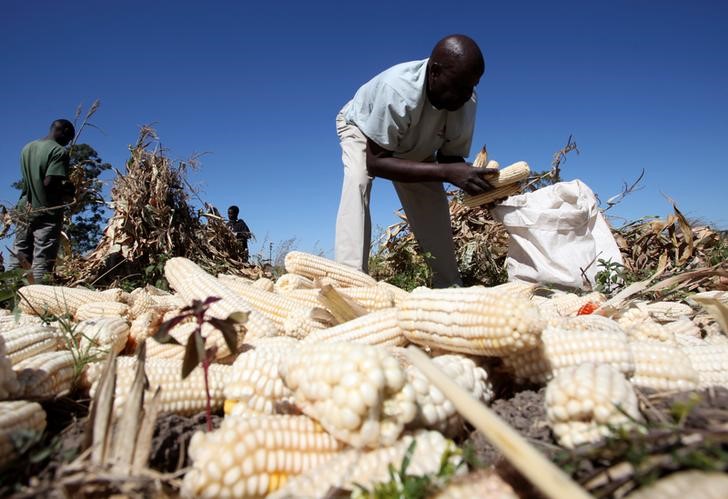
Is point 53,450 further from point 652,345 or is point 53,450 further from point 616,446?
point 652,345

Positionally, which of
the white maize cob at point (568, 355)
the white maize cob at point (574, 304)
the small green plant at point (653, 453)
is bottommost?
the small green plant at point (653, 453)

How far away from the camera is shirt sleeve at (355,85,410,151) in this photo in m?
4.60

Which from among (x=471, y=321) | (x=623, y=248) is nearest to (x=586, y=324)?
(x=471, y=321)

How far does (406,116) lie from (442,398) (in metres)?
3.92

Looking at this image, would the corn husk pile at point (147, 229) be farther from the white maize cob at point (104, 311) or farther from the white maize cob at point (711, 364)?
the white maize cob at point (711, 364)

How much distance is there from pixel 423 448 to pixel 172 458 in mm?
753

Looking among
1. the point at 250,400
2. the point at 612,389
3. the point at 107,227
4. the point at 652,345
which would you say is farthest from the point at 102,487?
the point at 107,227

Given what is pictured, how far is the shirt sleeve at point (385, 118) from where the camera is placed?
4.60m

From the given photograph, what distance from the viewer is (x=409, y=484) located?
95 centimetres

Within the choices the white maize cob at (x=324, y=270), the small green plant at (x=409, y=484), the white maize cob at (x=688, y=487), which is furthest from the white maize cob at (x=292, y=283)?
the white maize cob at (x=688, y=487)

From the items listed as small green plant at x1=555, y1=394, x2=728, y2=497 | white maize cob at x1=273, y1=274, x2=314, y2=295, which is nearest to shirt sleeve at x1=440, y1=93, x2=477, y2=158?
white maize cob at x1=273, y1=274, x2=314, y2=295

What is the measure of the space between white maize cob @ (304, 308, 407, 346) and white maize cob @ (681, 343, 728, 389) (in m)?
1.20

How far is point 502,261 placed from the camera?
658cm

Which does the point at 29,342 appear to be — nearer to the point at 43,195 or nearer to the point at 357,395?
the point at 357,395
